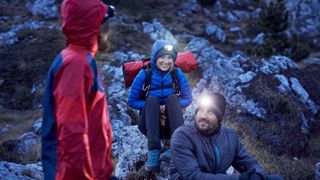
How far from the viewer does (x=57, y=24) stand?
65.4 feet

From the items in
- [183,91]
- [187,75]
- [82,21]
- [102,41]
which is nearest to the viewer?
[82,21]

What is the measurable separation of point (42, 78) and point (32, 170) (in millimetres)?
9525

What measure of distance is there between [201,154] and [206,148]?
0.26ft

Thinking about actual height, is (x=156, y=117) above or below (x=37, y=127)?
above

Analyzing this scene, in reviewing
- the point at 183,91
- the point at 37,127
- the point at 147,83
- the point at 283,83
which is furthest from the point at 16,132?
the point at 183,91

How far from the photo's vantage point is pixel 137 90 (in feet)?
18.4

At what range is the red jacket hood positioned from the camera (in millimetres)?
2926

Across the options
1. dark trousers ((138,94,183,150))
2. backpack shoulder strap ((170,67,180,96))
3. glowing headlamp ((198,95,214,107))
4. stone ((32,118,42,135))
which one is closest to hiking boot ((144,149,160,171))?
dark trousers ((138,94,183,150))

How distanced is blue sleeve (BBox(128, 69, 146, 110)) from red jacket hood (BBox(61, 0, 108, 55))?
8.38 feet

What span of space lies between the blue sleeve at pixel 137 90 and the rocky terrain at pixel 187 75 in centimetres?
82

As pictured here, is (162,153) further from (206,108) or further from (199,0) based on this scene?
(199,0)

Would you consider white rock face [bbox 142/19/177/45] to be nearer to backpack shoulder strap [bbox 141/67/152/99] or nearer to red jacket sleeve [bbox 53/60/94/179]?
backpack shoulder strap [bbox 141/67/152/99]

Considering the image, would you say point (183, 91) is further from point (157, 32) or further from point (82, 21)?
point (157, 32)

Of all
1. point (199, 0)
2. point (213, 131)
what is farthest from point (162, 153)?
point (199, 0)
